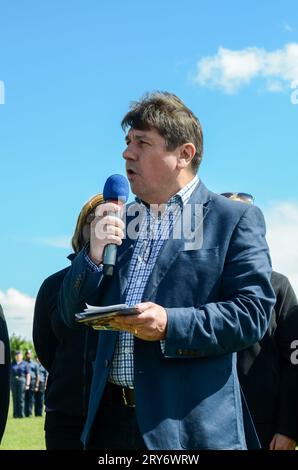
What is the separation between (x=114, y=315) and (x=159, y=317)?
0.21m

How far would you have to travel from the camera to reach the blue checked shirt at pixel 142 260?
347 cm

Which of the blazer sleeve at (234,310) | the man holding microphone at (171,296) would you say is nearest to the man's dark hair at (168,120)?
the man holding microphone at (171,296)

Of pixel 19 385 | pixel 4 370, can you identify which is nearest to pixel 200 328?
pixel 4 370

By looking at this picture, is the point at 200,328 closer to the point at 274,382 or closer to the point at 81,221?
the point at 274,382

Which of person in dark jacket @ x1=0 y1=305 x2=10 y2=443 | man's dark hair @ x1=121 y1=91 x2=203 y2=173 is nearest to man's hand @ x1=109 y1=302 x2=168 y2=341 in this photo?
man's dark hair @ x1=121 y1=91 x2=203 y2=173

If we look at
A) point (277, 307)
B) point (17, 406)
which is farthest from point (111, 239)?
point (17, 406)

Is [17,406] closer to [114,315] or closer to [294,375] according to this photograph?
[294,375]

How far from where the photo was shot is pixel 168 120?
150 inches

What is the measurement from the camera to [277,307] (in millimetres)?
5426

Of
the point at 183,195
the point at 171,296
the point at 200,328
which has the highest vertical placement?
the point at 183,195

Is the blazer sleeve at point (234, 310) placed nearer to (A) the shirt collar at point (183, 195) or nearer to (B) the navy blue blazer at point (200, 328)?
(B) the navy blue blazer at point (200, 328)

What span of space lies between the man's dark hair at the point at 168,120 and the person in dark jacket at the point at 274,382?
1881 mm

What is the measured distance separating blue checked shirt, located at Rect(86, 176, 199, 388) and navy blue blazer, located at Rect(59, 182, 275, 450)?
0.14 feet

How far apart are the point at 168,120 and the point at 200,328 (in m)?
1.13
